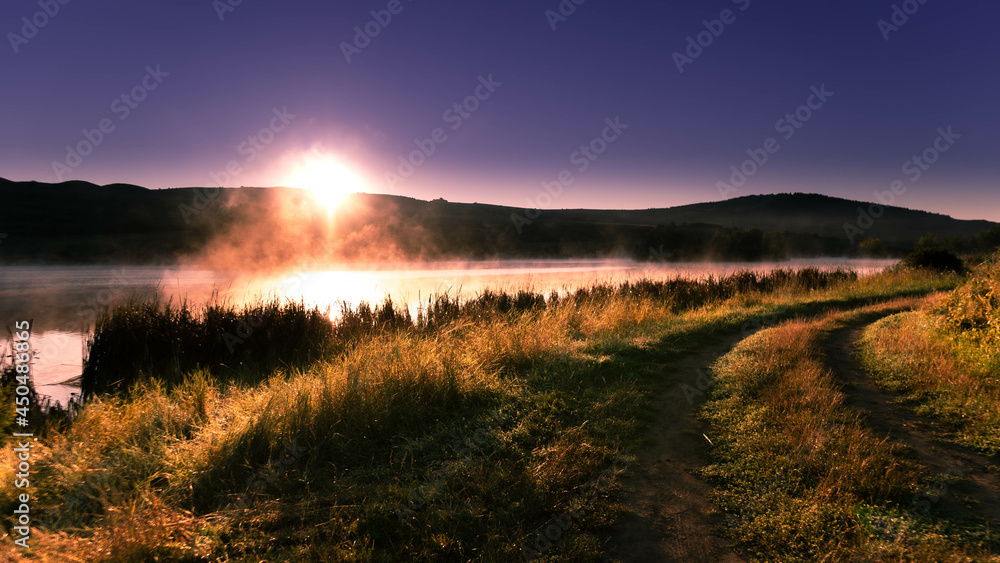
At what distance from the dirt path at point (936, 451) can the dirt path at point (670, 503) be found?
1.76 metres

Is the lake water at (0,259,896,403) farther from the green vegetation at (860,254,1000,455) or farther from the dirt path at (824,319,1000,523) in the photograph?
the green vegetation at (860,254,1000,455)

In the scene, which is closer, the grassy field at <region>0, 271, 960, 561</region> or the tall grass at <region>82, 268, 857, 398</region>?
the grassy field at <region>0, 271, 960, 561</region>

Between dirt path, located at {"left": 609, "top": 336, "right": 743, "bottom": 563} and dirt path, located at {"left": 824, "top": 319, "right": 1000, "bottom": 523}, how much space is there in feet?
5.78

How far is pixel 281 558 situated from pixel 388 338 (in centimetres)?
651

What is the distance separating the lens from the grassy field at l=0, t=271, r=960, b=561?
350cm

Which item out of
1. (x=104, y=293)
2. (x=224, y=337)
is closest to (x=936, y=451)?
(x=224, y=337)

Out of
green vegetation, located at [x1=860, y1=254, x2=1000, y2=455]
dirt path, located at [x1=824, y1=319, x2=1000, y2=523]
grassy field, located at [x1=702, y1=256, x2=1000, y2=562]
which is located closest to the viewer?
grassy field, located at [x1=702, y1=256, x2=1000, y2=562]

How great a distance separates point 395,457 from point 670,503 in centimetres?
264

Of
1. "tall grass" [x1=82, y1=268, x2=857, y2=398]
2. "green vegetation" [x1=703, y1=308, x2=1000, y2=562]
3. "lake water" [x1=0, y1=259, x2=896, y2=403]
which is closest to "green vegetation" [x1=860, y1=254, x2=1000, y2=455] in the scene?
"green vegetation" [x1=703, y1=308, x2=1000, y2=562]

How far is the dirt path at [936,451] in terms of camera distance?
3.80m

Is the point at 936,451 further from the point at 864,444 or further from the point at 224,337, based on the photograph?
the point at 224,337

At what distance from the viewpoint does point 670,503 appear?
4.08 metres

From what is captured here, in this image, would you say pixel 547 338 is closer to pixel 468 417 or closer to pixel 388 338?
pixel 388 338

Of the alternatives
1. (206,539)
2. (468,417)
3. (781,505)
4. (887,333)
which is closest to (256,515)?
(206,539)
